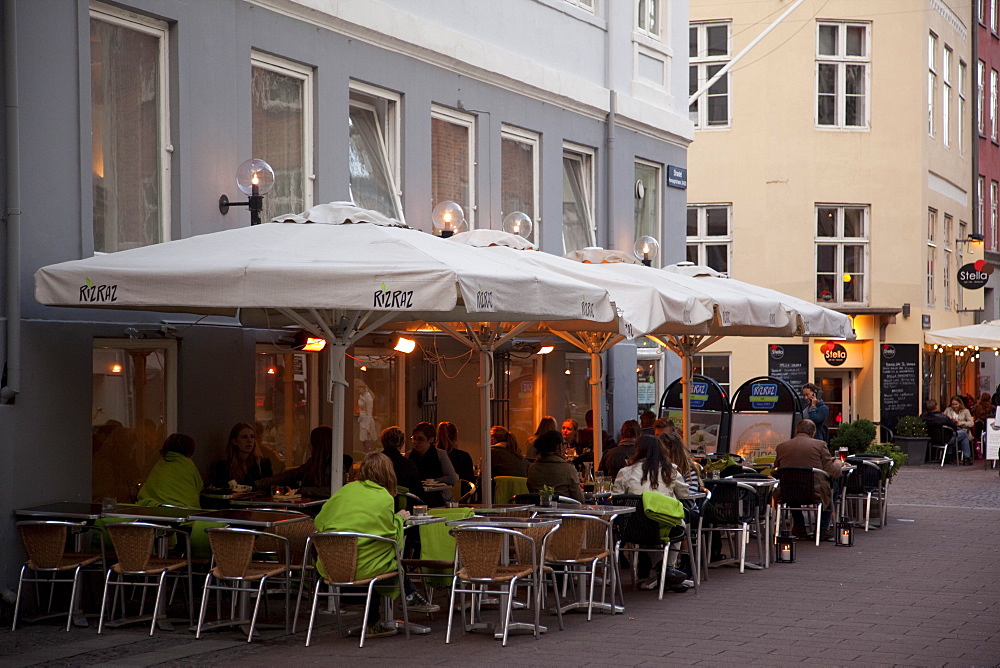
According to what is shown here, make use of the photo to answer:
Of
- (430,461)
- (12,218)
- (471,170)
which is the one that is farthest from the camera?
(471,170)

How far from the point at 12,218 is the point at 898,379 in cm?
2308

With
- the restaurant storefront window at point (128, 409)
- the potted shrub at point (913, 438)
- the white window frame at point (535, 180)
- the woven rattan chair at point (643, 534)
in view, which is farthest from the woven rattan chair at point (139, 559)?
the potted shrub at point (913, 438)

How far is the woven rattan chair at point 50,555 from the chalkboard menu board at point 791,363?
21.1m

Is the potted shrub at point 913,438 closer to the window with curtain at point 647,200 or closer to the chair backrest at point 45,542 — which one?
the window with curtain at point 647,200

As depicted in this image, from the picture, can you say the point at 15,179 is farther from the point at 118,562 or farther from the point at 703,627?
the point at 703,627

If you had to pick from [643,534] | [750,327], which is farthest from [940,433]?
[643,534]

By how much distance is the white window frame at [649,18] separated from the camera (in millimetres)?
19422

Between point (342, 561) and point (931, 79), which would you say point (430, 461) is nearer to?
point (342, 561)

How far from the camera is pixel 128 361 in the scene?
11.1 metres

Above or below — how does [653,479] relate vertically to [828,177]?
below

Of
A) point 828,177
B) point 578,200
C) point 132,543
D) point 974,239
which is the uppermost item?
point 828,177

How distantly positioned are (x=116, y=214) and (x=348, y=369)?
4.15 m

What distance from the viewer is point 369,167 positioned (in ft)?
46.8

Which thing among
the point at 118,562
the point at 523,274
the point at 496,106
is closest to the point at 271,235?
the point at 523,274
